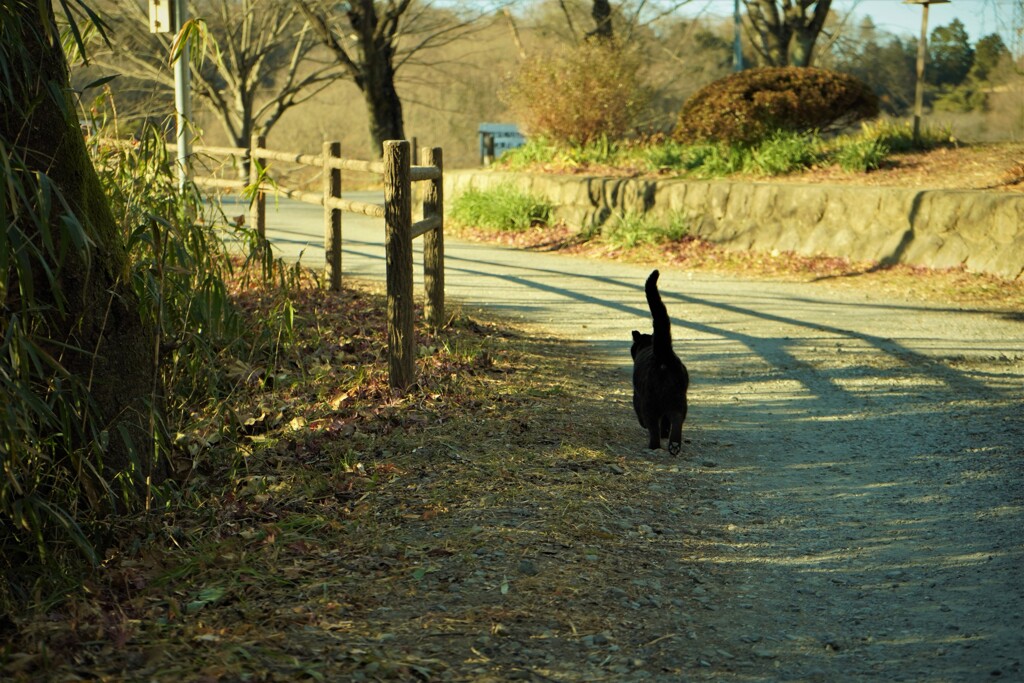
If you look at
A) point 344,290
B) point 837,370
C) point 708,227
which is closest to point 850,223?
point 708,227

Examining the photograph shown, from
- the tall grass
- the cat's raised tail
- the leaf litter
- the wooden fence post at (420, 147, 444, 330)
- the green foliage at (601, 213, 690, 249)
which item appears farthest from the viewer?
the tall grass

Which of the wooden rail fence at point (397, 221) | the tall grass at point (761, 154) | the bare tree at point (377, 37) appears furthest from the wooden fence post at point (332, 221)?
→ the bare tree at point (377, 37)

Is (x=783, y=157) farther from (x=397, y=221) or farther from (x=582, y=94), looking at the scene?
(x=397, y=221)

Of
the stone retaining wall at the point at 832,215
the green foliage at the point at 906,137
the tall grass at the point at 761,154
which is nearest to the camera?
the stone retaining wall at the point at 832,215

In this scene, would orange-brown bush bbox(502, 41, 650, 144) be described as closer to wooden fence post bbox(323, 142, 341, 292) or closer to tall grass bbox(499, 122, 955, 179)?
tall grass bbox(499, 122, 955, 179)

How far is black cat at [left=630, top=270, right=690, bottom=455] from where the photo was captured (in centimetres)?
544

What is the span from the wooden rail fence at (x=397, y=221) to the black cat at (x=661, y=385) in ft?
5.39

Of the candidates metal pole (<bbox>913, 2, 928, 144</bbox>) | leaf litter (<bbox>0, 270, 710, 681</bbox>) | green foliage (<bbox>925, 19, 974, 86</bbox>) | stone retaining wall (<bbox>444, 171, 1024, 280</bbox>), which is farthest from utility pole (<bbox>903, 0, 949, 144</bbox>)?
green foliage (<bbox>925, 19, 974, 86</bbox>)

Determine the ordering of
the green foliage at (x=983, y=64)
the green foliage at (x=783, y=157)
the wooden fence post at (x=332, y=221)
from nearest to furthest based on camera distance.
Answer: the wooden fence post at (x=332, y=221), the green foliage at (x=783, y=157), the green foliage at (x=983, y=64)

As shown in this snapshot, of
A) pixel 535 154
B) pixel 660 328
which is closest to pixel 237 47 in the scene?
pixel 535 154

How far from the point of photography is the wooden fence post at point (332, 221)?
9867mm

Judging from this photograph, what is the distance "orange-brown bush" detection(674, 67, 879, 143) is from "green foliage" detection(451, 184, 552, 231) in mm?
2810

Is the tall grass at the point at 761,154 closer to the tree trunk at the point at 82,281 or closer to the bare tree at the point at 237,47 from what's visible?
the bare tree at the point at 237,47

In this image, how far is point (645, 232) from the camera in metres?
14.0
